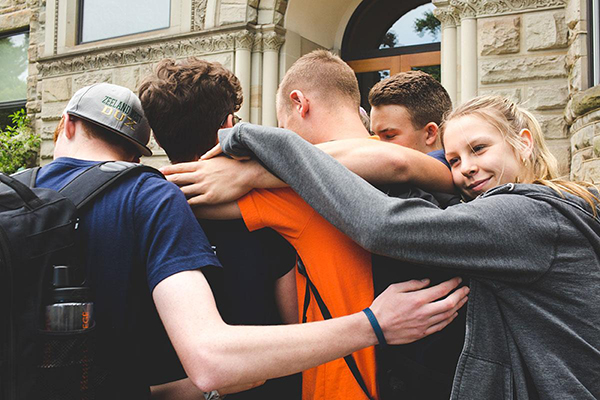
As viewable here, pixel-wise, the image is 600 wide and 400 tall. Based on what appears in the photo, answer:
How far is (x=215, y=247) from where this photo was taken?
5.14ft

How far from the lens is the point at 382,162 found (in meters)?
1.50

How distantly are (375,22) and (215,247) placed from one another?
253 inches

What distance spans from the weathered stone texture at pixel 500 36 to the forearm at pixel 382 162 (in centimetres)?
391

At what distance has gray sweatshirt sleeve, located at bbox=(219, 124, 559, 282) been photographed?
1.21 m

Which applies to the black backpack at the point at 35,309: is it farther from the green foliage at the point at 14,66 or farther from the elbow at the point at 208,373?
the green foliage at the point at 14,66

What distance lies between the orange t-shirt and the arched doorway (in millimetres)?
5587

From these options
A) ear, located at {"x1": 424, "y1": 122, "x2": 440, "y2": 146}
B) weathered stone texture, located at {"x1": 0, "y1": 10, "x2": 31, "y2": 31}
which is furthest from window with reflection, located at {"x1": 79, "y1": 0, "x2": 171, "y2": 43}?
ear, located at {"x1": 424, "y1": 122, "x2": 440, "y2": 146}

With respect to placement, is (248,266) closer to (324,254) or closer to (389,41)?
(324,254)

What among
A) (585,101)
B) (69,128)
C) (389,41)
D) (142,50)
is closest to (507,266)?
(69,128)

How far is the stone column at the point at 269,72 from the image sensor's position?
6.43m

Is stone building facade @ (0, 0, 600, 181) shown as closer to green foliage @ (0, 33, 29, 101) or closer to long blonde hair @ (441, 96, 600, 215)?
green foliage @ (0, 33, 29, 101)

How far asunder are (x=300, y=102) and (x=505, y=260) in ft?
3.14

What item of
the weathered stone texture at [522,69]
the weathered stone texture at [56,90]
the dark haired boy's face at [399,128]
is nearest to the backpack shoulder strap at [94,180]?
the dark haired boy's face at [399,128]

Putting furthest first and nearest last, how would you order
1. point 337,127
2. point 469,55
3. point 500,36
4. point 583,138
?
point 469,55 → point 500,36 → point 583,138 → point 337,127
